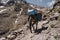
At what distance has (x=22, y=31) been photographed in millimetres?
16719

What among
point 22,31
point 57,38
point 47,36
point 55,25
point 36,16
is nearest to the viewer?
point 57,38

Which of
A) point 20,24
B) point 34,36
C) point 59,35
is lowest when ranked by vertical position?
point 20,24

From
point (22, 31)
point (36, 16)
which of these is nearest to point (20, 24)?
point (22, 31)

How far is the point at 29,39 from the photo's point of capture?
13.3 meters

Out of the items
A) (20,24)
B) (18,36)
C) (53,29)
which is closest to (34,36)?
(53,29)

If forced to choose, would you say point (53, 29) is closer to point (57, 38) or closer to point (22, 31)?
point (57, 38)

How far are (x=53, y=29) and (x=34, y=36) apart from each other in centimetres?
133

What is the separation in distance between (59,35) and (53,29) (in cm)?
195

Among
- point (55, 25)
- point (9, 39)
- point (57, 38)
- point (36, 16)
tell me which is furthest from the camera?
point (9, 39)

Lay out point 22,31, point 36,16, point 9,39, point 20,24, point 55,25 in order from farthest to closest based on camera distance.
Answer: point 20,24
point 22,31
point 9,39
point 36,16
point 55,25

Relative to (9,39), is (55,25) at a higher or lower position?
higher

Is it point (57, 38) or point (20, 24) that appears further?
point (20, 24)

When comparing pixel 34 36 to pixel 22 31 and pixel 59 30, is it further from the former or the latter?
pixel 22 31

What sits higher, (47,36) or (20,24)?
(47,36)
